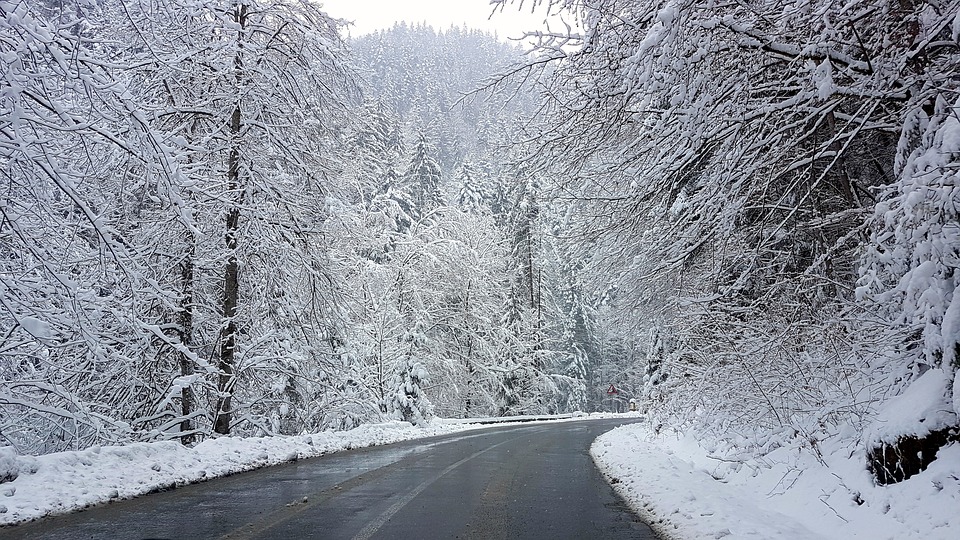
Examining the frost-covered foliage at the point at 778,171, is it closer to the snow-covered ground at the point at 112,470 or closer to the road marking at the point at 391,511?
the road marking at the point at 391,511

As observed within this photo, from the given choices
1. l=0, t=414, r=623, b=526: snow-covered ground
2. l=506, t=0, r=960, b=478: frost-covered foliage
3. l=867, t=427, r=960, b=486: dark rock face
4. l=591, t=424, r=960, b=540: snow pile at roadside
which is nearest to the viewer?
l=591, t=424, r=960, b=540: snow pile at roadside

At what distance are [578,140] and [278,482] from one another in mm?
6253

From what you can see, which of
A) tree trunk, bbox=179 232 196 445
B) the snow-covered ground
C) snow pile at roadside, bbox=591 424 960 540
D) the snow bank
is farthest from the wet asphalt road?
tree trunk, bbox=179 232 196 445

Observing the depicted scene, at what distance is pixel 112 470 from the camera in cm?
862

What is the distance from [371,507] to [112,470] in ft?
11.8

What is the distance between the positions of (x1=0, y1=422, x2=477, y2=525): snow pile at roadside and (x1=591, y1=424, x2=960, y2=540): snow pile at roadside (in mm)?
5943

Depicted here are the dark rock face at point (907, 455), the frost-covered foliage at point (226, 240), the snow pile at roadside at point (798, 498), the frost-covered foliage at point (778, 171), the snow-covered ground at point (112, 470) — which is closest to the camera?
the snow pile at roadside at point (798, 498)

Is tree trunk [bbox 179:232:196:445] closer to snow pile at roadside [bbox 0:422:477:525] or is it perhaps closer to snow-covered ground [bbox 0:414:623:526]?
snow-covered ground [bbox 0:414:623:526]

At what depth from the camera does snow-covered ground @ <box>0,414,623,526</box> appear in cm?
687

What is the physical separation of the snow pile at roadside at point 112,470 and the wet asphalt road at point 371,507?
286 mm

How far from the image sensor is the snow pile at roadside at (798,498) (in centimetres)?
575

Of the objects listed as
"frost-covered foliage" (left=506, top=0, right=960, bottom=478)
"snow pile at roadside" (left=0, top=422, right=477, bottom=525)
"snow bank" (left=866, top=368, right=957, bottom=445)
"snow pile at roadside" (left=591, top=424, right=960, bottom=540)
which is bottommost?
"snow pile at roadside" (left=591, top=424, right=960, bottom=540)

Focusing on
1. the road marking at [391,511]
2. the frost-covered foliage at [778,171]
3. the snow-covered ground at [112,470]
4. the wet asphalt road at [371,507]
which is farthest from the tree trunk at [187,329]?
the frost-covered foliage at [778,171]

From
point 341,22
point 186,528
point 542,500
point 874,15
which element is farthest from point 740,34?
point 341,22
